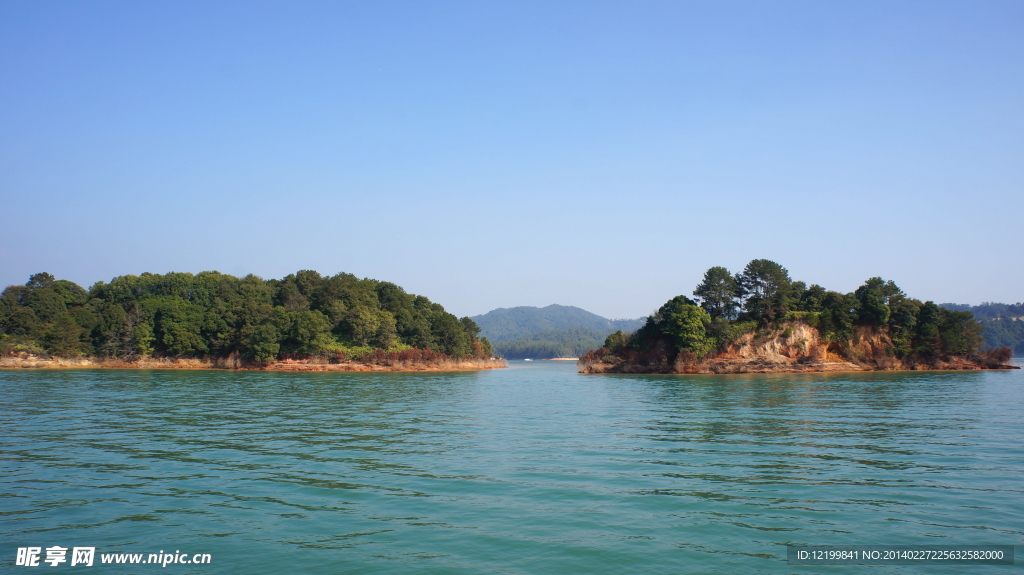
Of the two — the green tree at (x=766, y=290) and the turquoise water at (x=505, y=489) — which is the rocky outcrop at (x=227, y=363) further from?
the turquoise water at (x=505, y=489)

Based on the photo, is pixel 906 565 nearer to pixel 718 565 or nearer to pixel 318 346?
pixel 718 565

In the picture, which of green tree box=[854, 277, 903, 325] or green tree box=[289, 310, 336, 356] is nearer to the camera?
green tree box=[854, 277, 903, 325]

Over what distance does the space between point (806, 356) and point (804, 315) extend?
594 cm

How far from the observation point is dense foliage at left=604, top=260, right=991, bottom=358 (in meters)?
85.4

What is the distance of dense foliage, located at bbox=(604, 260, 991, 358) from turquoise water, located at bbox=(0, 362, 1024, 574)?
2293 inches

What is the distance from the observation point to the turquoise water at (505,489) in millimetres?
10102

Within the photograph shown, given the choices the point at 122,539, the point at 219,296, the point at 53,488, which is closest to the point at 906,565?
the point at 122,539

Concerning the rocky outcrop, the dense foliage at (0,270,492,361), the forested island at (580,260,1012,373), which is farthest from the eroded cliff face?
the dense foliage at (0,270,492,361)

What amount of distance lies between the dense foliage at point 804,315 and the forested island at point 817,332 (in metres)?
0.14

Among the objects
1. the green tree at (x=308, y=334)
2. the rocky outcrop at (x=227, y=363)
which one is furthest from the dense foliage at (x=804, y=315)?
the green tree at (x=308, y=334)

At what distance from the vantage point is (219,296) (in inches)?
→ 4609

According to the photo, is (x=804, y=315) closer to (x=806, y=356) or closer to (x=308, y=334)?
(x=806, y=356)

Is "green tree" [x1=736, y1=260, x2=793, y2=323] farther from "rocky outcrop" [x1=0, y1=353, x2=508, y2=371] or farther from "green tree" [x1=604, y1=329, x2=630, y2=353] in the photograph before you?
"rocky outcrop" [x1=0, y1=353, x2=508, y2=371]

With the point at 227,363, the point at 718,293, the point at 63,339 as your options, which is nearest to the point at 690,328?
the point at 718,293
